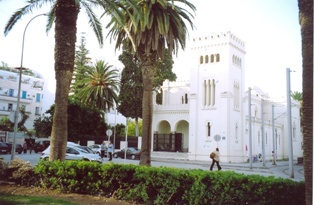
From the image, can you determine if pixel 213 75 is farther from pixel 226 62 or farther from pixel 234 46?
pixel 234 46

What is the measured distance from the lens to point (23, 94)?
5734 centimetres

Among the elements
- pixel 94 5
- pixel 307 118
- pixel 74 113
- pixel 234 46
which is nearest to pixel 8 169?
pixel 94 5

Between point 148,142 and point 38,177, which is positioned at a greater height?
point 148,142

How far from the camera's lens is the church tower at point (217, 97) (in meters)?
38.3

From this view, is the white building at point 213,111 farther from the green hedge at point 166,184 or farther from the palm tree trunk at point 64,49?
the green hedge at point 166,184

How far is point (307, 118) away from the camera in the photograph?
5.68m

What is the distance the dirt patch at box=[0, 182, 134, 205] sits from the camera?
9047 millimetres

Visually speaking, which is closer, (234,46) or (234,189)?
(234,189)

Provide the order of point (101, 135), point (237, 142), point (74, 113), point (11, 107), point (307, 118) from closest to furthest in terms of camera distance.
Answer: point (307, 118), point (237, 142), point (74, 113), point (101, 135), point (11, 107)

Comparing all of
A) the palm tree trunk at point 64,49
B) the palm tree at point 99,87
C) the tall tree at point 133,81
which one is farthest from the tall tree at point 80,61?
the palm tree trunk at point 64,49

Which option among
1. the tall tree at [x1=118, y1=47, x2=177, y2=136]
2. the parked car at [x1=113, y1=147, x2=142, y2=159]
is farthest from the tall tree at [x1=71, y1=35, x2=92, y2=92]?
the parked car at [x1=113, y1=147, x2=142, y2=159]

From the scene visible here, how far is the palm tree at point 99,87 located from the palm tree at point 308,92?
37454 millimetres

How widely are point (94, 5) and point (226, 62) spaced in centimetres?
2796

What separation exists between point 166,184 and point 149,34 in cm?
1045
